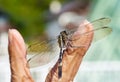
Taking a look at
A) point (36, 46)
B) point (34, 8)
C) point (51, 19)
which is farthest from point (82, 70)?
point (34, 8)

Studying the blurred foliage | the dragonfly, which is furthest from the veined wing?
the blurred foliage

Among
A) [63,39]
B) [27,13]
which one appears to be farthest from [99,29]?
[27,13]

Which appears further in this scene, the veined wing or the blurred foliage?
the blurred foliage

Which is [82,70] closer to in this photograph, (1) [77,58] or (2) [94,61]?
(2) [94,61]

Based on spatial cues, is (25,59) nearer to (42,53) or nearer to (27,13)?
(42,53)

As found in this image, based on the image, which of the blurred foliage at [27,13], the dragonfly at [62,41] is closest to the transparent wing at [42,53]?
the dragonfly at [62,41]

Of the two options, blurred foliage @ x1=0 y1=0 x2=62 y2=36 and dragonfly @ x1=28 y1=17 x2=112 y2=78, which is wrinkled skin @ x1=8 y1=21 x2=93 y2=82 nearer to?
dragonfly @ x1=28 y1=17 x2=112 y2=78
